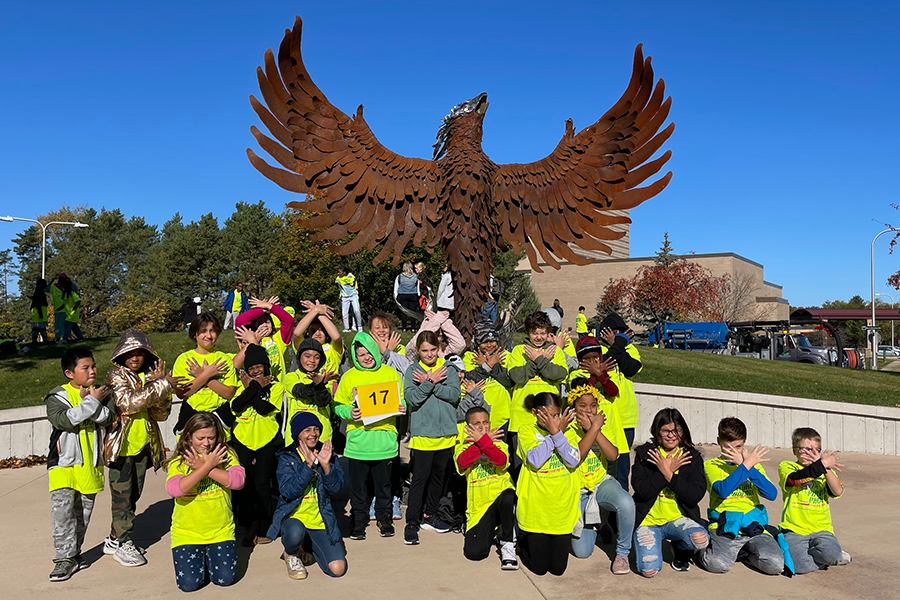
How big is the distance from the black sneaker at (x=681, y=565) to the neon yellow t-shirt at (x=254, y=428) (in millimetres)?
2711

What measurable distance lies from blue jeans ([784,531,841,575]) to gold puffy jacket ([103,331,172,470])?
3.94m

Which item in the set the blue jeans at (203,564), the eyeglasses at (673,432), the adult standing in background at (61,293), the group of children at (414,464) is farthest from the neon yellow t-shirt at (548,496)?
the adult standing in background at (61,293)

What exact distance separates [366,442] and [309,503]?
696mm

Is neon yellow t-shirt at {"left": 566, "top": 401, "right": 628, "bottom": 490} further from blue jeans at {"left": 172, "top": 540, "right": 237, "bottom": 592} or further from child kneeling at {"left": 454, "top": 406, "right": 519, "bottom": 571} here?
blue jeans at {"left": 172, "top": 540, "right": 237, "bottom": 592}

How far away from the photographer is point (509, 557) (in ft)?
13.1

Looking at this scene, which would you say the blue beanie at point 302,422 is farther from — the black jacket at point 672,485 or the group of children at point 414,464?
the black jacket at point 672,485

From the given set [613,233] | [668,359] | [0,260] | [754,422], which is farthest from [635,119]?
[0,260]

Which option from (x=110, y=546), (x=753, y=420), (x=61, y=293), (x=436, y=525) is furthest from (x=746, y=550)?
(x=61, y=293)

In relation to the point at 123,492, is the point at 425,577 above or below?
below

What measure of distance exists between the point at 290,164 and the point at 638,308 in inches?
1383

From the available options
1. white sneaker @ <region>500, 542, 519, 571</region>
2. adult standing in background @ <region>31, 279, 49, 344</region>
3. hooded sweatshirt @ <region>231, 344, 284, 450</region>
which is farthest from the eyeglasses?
adult standing in background @ <region>31, 279, 49, 344</region>

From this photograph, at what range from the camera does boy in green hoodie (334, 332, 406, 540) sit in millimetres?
4565

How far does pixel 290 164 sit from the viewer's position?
528 centimetres

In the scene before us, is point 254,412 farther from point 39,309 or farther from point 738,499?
point 39,309
